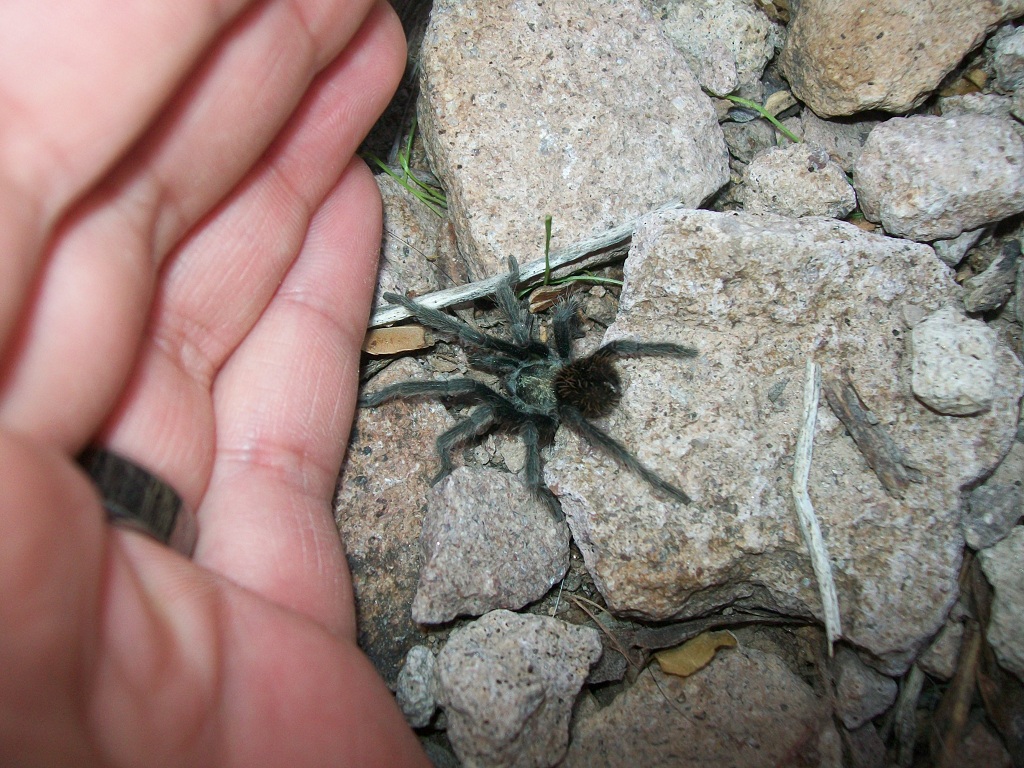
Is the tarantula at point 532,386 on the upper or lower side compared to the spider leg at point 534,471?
upper

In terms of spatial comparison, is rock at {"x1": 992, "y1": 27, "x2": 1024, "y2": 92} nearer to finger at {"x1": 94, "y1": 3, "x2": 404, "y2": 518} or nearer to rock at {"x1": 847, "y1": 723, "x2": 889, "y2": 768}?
finger at {"x1": 94, "y1": 3, "x2": 404, "y2": 518}

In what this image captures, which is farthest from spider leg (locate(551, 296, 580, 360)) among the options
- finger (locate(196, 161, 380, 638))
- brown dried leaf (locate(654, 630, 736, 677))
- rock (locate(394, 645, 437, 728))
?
rock (locate(394, 645, 437, 728))

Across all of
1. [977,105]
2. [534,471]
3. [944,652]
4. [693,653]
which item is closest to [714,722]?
[693,653]

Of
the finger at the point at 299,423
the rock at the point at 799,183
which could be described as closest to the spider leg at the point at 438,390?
the finger at the point at 299,423

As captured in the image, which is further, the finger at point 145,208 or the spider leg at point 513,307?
the spider leg at point 513,307

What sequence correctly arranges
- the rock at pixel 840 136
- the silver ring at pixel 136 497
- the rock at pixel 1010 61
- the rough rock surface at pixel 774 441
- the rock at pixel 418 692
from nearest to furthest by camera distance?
the silver ring at pixel 136 497
the rough rock surface at pixel 774 441
the rock at pixel 418 692
the rock at pixel 1010 61
the rock at pixel 840 136

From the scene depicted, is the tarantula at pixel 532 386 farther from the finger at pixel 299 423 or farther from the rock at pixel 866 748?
the rock at pixel 866 748

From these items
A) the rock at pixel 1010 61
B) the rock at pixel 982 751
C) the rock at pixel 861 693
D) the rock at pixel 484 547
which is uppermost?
the rock at pixel 1010 61

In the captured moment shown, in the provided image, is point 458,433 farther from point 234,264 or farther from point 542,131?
point 542,131
